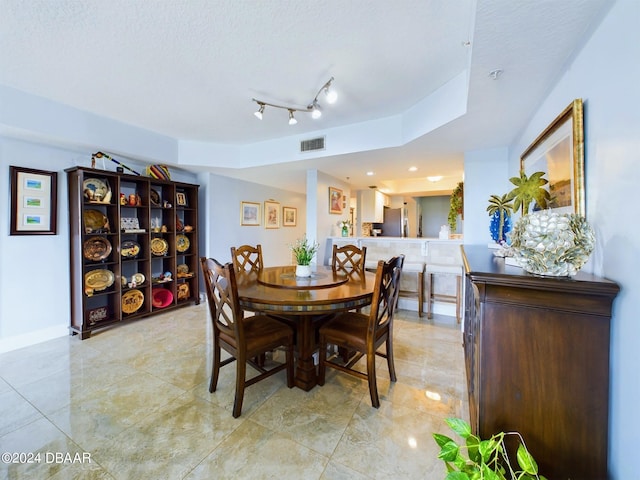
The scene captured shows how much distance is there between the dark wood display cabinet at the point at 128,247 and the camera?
10.3ft

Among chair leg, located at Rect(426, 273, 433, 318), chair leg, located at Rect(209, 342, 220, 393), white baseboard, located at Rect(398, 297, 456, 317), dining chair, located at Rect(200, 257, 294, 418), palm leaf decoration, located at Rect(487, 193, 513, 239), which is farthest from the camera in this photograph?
white baseboard, located at Rect(398, 297, 456, 317)

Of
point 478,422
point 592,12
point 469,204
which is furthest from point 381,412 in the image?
point 469,204

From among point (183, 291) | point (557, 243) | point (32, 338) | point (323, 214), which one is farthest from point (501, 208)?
point (32, 338)

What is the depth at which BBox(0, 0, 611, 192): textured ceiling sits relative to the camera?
56.6 inches

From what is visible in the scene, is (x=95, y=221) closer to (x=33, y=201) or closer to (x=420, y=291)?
(x=33, y=201)

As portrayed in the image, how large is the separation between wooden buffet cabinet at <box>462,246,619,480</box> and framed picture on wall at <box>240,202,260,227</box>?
4671mm

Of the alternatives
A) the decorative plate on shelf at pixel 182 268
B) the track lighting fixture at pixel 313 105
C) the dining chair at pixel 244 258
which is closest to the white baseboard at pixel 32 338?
the decorative plate on shelf at pixel 182 268

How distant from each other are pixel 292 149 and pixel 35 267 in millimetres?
3316

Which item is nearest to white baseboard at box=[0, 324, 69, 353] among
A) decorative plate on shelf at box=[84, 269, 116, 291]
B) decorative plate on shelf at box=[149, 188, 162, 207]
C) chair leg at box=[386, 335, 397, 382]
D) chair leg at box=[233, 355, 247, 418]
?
decorative plate on shelf at box=[84, 269, 116, 291]

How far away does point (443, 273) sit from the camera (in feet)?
12.0

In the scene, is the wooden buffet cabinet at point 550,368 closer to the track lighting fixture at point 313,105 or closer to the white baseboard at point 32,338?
the track lighting fixture at point 313,105

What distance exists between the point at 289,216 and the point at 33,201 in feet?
14.3

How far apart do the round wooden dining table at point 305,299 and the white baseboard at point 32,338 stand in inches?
93.9

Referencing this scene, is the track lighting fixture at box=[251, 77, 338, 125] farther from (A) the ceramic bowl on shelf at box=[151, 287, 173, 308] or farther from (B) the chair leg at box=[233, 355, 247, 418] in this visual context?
(A) the ceramic bowl on shelf at box=[151, 287, 173, 308]
